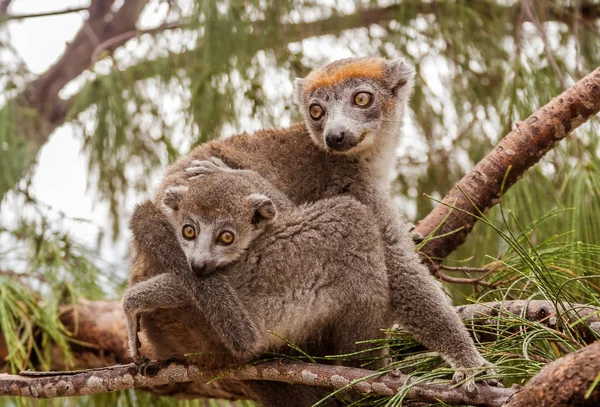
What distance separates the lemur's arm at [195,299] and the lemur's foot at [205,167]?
24.1 inches

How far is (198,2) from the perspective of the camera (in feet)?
19.8

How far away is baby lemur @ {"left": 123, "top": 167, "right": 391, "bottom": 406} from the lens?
132 inches

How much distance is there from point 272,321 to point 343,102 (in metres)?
1.68

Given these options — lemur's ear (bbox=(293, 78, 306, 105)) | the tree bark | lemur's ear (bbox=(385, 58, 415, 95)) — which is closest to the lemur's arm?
the tree bark

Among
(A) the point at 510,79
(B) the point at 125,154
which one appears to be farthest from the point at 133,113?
(A) the point at 510,79

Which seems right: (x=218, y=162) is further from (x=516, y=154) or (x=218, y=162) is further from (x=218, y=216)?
(x=516, y=154)

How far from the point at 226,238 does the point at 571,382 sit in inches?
75.4

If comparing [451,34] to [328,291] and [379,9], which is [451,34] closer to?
[379,9]

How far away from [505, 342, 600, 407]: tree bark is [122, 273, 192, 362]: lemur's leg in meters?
1.71

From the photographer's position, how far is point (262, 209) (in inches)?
144

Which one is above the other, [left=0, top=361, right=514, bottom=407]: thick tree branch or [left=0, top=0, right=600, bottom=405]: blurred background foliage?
[left=0, top=0, right=600, bottom=405]: blurred background foliage

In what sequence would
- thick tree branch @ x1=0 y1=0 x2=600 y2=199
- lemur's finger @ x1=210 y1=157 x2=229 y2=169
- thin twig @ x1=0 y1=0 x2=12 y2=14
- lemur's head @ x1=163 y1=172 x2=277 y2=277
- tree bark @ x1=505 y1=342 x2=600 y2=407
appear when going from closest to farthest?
tree bark @ x1=505 y1=342 x2=600 y2=407 → lemur's head @ x1=163 y1=172 x2=277 y2=277 → lemur's finger @ x1=210 y1=157 x2=229 y2=169 → thick tree branch @ x1=0 y1=0 x2=600 y2=199 → thin twig @ x1=0 y1=0 x2=12 y2=14

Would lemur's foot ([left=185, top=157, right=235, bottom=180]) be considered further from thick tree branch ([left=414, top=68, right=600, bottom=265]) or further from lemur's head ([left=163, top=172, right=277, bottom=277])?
thick tree branch ([left=414, top=68, right=600, bottom=265])

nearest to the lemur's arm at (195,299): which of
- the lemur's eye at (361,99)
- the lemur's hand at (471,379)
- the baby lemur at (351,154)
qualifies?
the baby lemur at (351,154)
